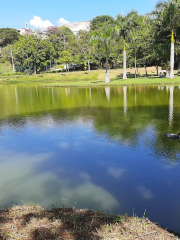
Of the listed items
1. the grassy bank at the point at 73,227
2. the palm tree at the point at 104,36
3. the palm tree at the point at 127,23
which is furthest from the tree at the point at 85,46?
the grassy bank at the point at 73,227

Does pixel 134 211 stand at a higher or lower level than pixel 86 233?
lower


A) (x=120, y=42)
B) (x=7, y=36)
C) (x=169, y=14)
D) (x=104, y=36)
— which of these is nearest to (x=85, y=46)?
(x=120, y=42)

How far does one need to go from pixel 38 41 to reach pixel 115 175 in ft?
225

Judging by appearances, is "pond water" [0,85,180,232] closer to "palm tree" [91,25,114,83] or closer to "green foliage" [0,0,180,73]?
"palm tree" [91,25,114,83]

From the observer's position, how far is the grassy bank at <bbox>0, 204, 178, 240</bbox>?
13.1 ft

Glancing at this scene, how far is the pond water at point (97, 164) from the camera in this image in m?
6.17

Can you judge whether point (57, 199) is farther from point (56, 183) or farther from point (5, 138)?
point (5, 138)

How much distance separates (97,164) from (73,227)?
431 cm

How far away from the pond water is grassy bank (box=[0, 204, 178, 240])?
1066mm

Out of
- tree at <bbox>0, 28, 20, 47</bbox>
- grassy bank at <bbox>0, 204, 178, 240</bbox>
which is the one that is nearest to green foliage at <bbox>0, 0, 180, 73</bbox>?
tree at <bbox>0, 28, 20, 47</bbox>

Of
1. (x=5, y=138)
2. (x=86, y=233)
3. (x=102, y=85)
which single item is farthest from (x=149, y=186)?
(x=102, y=85)

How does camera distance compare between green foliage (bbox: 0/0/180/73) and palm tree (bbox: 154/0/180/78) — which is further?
green foliage (bbox: 0/0/180/73)

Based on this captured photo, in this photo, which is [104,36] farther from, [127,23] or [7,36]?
[7,36]

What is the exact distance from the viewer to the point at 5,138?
12383 millimetres
